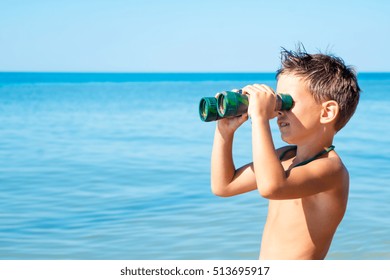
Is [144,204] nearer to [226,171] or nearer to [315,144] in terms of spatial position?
[226,171]

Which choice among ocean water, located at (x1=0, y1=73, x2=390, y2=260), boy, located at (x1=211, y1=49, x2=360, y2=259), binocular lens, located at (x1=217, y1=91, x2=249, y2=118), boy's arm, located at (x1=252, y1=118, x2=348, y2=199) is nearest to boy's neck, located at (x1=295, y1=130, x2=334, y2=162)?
boy, located at (x1=211, y1=49, x2=360, y2=259)

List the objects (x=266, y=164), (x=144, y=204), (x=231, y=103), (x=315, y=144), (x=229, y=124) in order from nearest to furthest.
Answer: (x=266, y=164) < (x=231, y=103) < (x=315, y=144) < (x=229, y=124) < (x=144, y=204)

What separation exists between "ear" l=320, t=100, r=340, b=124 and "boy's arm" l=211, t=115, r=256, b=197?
308 millimetres

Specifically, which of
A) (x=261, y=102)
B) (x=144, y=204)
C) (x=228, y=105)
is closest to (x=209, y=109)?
(x=228, y=105)

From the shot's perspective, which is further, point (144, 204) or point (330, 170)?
point (144, 204)

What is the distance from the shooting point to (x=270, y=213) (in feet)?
7.60

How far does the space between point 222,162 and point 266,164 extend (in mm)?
394

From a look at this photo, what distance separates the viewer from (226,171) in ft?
7.64

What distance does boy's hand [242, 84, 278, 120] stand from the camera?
1.98m

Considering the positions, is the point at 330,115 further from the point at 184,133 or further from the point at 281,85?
the point at 184,133

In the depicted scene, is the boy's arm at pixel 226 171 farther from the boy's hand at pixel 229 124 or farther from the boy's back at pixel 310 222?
the boy's back at pixel 310 222

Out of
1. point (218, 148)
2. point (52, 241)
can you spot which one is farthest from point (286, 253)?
point (52, 241)

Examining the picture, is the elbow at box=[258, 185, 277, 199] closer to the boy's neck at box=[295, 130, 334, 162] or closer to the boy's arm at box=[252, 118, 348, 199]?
the boy's arm at box=[252, 118, 348, 199]

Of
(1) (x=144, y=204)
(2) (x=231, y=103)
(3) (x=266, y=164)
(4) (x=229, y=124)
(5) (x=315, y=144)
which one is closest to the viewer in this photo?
(3) (x=266, y=164)
